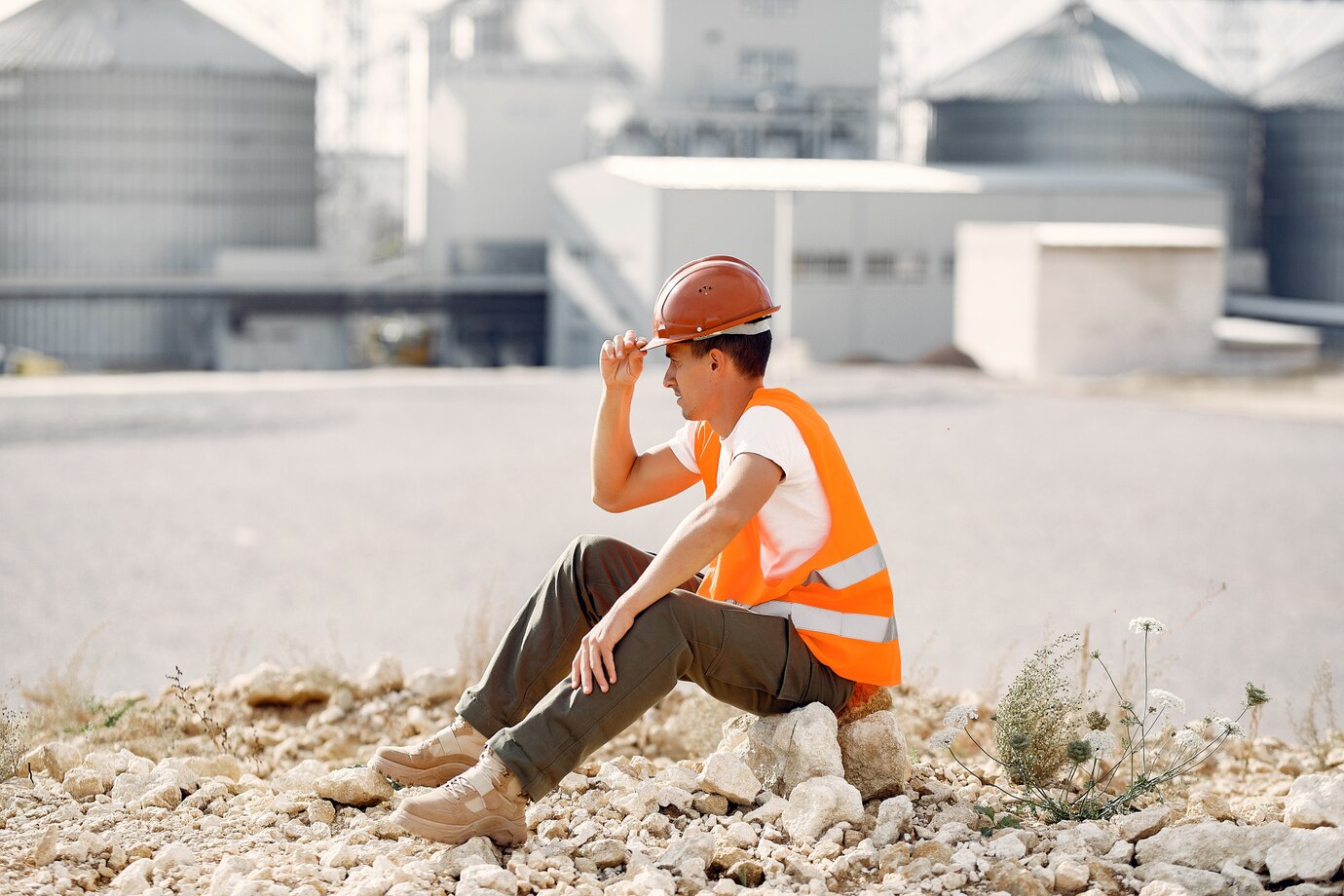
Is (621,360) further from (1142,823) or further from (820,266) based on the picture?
(820,266)

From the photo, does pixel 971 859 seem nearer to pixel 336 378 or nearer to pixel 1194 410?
pixel 1194 410

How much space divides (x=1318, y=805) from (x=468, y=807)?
178 cm

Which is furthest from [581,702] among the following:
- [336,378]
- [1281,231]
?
[1281,231]

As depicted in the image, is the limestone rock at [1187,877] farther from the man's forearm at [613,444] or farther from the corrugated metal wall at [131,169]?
the corrugated metal wall at [131,169]

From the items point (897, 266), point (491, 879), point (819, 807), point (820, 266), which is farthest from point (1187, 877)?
point (897, 266)

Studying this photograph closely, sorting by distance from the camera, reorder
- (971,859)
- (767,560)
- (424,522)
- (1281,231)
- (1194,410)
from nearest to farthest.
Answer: (971,859), (767,560), (424,522), (1194,410), (1281,231)

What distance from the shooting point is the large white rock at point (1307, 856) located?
2975 mm

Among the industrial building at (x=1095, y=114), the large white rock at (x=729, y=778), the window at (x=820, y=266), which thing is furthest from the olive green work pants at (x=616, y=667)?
the industrial building at (x=1095, y=114)

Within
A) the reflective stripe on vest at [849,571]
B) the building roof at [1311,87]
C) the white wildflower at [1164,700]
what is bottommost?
the white wildflower at [1164,700]

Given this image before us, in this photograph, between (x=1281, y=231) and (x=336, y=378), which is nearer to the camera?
(x=336, y=378)

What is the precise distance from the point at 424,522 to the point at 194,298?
30031 millimetres

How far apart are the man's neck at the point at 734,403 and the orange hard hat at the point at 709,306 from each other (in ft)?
0.46

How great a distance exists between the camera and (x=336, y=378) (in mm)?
17734

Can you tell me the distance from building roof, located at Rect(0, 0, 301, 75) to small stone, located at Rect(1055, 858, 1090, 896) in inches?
1623
